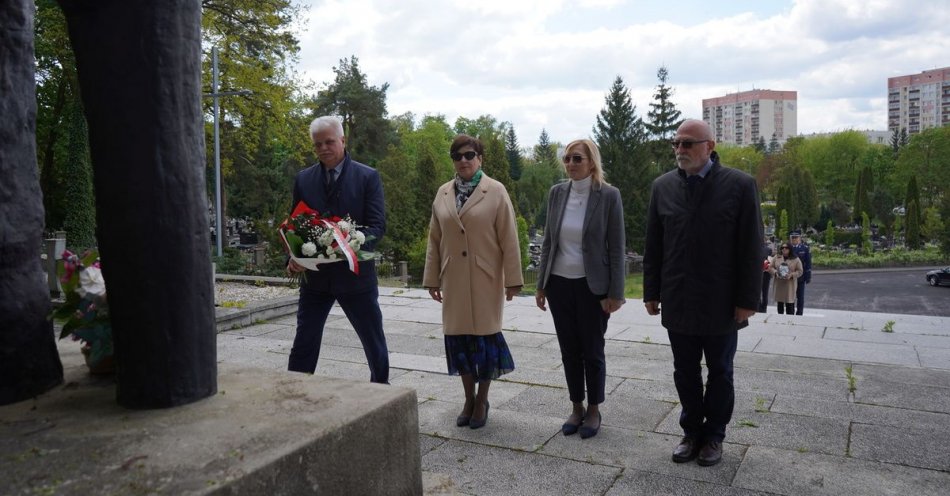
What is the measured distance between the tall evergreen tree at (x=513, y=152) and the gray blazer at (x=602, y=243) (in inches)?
3326

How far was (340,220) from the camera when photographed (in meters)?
4.66

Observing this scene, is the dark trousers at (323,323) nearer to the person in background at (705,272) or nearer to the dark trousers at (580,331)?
the dark trousers at (580,331)

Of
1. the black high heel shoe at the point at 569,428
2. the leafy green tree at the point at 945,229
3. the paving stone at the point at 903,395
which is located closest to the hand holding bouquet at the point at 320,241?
the black high heel shoe at the point at 569,428

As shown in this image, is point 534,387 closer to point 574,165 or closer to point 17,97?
point 574,165

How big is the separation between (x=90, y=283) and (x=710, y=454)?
3.36m

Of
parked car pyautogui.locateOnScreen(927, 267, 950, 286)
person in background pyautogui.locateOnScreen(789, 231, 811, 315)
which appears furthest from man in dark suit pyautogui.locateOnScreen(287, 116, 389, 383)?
parked car pyautogui.locateOnScreen(927, 267, 950, 286)

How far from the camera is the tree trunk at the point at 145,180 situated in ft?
9.23

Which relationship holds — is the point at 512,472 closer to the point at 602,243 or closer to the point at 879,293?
the point at 602,243

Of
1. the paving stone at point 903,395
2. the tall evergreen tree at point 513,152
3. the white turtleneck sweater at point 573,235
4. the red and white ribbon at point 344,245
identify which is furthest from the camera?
the tall evergreen tree at point 513,152

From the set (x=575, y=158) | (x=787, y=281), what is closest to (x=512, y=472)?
(x=575, y=158)

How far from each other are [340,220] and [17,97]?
1964 mm

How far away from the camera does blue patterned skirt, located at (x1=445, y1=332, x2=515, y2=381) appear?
4.91 metres

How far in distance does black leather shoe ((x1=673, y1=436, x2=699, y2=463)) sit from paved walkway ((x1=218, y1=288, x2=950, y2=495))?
0.16 feet

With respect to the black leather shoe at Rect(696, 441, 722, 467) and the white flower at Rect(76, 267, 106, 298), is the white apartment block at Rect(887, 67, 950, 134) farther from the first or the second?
the white flower at Rect(76, 267, 106, 298)
